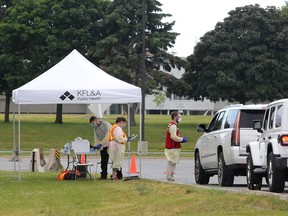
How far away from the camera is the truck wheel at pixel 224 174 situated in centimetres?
2111

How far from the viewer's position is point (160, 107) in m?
127

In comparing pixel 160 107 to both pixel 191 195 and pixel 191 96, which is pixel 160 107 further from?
pixel 191 195

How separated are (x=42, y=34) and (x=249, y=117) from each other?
4516 cm

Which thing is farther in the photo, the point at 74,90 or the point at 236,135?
the point at 74,90

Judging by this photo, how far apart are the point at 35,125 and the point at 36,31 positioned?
6.65 m

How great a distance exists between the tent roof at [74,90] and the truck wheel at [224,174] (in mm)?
2987

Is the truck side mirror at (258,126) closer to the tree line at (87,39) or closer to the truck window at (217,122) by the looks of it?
the truck window at (217,122)

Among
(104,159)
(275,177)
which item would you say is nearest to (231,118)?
(275,177)

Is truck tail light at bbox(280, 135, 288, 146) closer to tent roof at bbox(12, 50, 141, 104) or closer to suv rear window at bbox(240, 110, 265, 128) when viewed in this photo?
suv rear window at bbox(240, 110, 265, 128)

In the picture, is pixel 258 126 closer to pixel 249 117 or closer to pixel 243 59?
pixel 249 117

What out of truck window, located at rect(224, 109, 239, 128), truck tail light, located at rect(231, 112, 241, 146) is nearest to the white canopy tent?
truck window, located at rect(224, 109, 239, 128)

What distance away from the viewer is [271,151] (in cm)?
1761

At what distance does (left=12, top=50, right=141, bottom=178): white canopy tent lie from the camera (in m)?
22.8

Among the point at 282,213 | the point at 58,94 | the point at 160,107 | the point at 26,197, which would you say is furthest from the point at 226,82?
the point at 160,107
